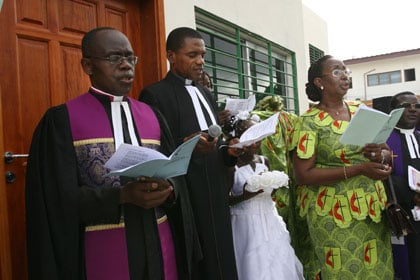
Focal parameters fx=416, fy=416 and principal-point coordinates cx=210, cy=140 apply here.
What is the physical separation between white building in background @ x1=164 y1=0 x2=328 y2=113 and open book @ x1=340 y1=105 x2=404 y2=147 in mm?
2337

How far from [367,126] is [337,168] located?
451 millimetres

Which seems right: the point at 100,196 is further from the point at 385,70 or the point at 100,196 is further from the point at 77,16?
the point at 385,70

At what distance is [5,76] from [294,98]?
5.84 meters

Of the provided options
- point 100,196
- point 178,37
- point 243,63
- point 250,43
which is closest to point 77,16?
point 178,37

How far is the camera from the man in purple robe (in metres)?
3.41

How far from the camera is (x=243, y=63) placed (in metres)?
6.31

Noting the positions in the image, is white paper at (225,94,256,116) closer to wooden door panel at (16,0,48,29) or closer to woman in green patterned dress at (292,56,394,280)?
woman in green patterned dress at (292,56,394,280)

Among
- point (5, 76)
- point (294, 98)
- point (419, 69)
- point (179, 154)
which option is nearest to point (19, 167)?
point (5, 76)

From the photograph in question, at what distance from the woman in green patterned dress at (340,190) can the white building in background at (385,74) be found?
25.8 meters

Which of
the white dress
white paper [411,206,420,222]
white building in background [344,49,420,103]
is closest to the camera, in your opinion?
the white dress

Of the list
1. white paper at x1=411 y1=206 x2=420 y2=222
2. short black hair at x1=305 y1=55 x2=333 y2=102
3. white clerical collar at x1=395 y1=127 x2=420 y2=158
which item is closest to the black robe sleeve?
short black hair at x1=305 y1=55 x2=333 y2=102

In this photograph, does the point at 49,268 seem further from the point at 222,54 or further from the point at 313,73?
the point at 222,54

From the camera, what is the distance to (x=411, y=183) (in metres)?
3.23

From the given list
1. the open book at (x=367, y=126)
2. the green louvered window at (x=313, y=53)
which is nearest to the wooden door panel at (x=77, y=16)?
the open book at (x=367, y=126)
